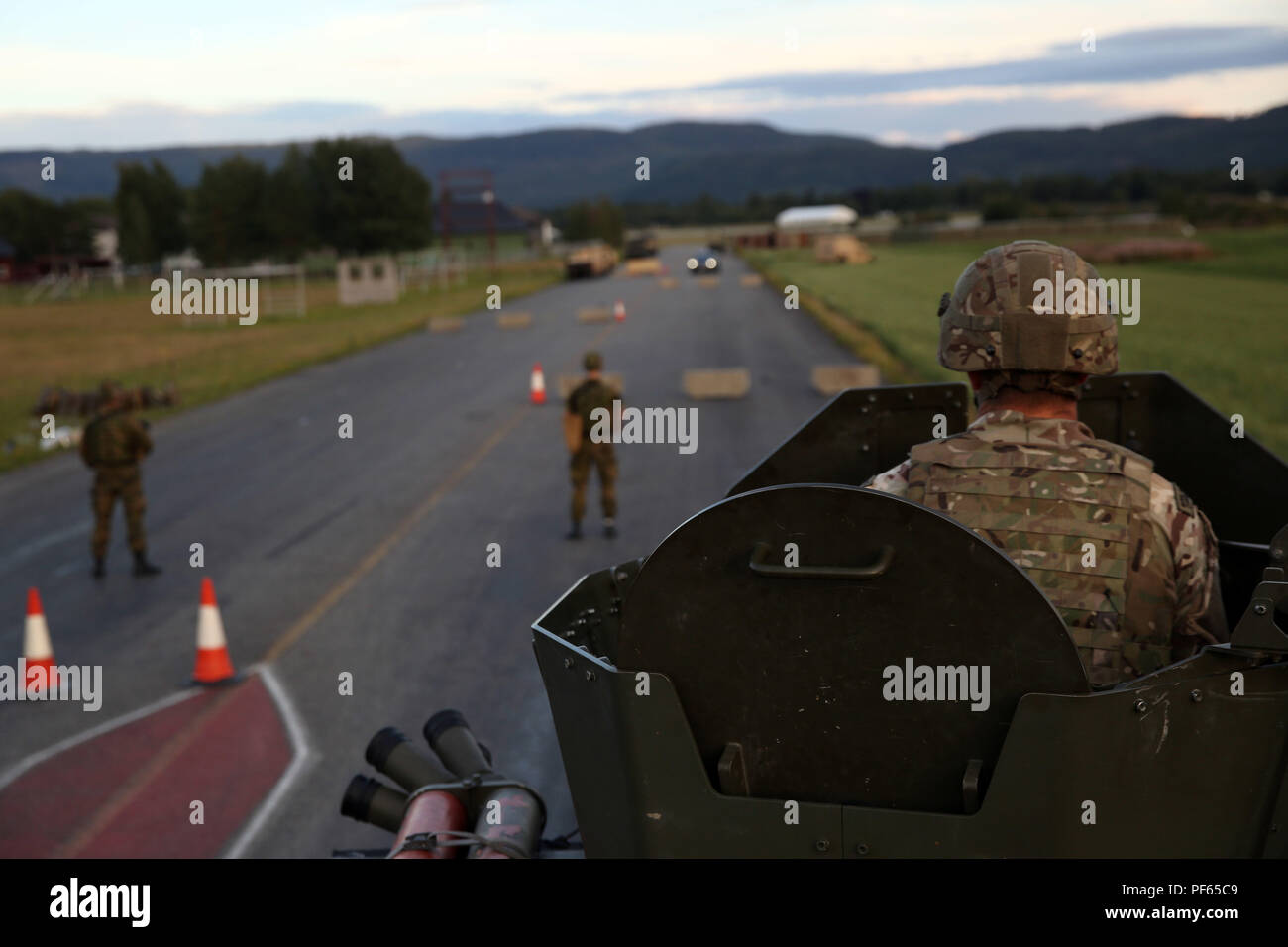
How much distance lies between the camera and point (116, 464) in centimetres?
1312

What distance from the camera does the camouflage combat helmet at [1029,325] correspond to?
341 centimetres

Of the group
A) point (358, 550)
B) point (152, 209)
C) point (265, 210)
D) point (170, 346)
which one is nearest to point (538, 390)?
point (358, 550)

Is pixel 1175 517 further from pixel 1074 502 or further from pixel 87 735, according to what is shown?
pixel 87 735

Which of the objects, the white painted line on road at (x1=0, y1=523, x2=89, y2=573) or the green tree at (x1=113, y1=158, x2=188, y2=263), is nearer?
the white painted line on road at (x1=0, y1=523, x2=89, y2=573)

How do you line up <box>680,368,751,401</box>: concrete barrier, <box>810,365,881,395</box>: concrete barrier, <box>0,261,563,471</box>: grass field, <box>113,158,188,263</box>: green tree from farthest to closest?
1. <box>113,158,188,263</box>: green tree
2. <box>0,261,563,471</box>: grass field
3. <box>680,368,751,401</box>: concrete barrier
4. <box>810,365,881,395</box>: concrete barrier

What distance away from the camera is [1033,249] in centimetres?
354

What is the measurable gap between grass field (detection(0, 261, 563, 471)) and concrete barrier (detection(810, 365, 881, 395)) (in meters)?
12.8

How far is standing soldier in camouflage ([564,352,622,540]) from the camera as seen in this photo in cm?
1393

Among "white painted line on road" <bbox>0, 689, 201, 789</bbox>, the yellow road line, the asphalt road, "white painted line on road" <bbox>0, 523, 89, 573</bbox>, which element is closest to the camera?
"white painted line on road" <bbox>0, 689, 201, 789</bbox>

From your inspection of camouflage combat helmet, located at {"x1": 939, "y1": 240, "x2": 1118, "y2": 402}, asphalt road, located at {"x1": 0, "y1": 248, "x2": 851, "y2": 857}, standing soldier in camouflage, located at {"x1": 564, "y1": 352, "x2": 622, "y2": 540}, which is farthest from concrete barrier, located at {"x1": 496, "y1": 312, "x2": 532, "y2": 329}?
camouflage combat helmet, located at {"x1": 939, "y1": 240, "x2": 1118, "y2": 402}

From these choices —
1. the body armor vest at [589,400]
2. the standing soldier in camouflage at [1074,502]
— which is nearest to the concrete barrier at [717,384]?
the body armor vest at [589,400]

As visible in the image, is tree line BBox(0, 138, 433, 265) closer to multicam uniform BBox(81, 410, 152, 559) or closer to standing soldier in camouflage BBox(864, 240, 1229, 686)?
multicam uniform BBox(81, 410, 152, 559)
